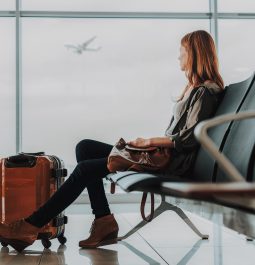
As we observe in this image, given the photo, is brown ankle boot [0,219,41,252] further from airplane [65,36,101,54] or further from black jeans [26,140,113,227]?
airplane [65,36,101,54]

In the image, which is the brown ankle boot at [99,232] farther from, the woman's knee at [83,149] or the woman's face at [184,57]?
the woman's face at [184,57]

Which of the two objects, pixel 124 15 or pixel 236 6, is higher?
pixel 236 6

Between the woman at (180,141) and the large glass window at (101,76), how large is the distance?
10.3 feet

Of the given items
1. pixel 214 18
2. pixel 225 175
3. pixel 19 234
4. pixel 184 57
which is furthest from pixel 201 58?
pixel 214 18

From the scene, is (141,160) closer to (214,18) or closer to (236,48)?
(214,18)

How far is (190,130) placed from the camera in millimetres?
2350

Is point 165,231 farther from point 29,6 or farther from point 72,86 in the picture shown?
point 29,6

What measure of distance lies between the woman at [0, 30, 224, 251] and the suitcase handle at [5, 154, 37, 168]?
36 centimetres

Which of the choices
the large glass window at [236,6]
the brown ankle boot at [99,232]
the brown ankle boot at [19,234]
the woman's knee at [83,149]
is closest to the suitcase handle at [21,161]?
the woman's knee at [83,149]

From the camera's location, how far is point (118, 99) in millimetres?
5926

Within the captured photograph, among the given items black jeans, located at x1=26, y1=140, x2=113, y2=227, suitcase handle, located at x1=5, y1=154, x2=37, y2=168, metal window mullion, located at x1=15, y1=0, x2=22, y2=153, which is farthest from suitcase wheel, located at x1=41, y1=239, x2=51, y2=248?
metal window mullion, located at x1=15, y1=0, x2=22, y2=153

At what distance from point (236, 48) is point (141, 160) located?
3931 mm

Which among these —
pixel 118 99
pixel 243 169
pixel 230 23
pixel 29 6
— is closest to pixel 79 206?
pixel 118 99

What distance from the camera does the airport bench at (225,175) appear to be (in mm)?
844
